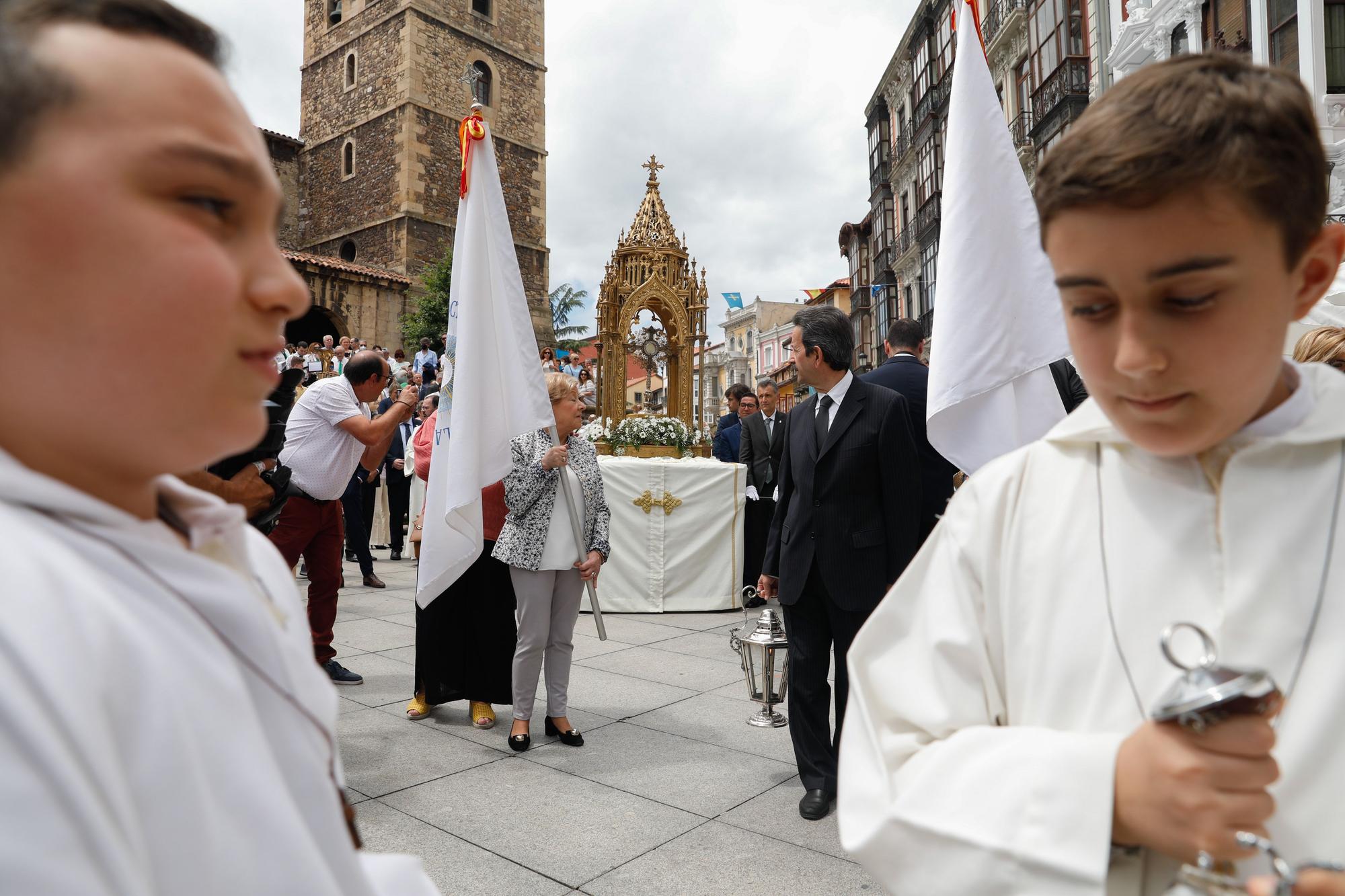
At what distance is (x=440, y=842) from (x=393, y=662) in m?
3.00

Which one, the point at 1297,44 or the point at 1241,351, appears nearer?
the point at 1241,351

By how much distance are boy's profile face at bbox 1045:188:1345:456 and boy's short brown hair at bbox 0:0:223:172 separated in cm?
88

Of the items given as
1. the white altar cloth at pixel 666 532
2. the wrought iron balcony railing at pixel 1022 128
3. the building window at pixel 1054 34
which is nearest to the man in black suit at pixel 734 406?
the white altar cloth at pixel 666 532

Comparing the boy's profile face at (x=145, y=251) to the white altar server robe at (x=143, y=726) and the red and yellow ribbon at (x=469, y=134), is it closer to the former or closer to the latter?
the white altar server robe at (x=143, y=726)

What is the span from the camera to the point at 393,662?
6.16 meters

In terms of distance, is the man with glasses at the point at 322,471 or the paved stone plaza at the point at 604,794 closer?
the paved stone plaza at the point at 604,794

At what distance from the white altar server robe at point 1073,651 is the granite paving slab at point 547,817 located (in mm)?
2348

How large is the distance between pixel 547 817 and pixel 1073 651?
304 cm

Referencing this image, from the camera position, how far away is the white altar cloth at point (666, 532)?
8055 millimetres

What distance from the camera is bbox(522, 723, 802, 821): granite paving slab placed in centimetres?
385

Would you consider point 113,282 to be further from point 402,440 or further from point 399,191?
point 399,191

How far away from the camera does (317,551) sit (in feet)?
17.7

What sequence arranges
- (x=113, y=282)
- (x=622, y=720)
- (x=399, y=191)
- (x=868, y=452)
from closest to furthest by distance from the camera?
(x=113, y=282) → (x=868, y=452) → (x=622, y=720) → (x=399, y=191)

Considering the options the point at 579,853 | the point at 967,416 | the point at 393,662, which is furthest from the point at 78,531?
the point at 393,662
